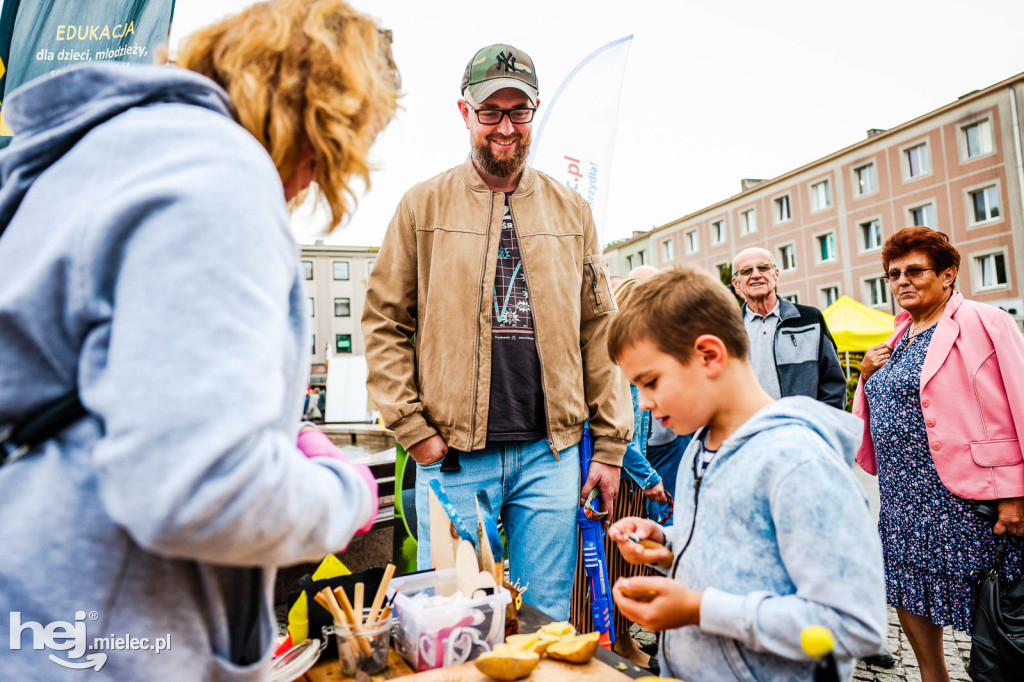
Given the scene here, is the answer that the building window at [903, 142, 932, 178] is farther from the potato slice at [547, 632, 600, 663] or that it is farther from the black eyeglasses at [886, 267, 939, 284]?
the potato slice at [547, 632, 600, 663]

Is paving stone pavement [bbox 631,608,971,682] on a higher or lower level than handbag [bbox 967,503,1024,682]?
lower

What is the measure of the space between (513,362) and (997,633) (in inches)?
83.0

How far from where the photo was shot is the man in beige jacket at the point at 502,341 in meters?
2.32

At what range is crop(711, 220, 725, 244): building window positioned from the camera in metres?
38.5

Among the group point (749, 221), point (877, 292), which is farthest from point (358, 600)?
point (749, 221)

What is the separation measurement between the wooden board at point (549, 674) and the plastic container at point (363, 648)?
0.16 m

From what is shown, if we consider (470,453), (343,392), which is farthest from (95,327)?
(343,392)

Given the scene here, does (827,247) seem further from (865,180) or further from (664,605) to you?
(664,605)

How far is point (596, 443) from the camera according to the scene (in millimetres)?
2535

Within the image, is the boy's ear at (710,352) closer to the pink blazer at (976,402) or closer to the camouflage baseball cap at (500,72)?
the camouflage baseball cap at (500,72)

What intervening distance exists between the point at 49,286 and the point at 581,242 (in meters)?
2.06

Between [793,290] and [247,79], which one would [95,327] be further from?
[793,290]

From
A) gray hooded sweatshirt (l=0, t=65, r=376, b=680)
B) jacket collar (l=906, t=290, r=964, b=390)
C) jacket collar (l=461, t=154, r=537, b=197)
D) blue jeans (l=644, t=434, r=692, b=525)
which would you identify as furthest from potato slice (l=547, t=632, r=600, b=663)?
blue jeans (l=644, t=434, r=692, b=525)

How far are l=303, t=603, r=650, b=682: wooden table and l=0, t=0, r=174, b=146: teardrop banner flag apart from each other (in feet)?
13.2
